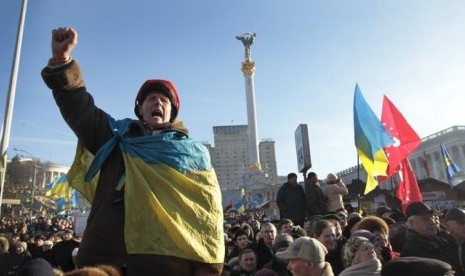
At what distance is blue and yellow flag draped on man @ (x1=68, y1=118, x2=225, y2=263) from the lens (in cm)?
199

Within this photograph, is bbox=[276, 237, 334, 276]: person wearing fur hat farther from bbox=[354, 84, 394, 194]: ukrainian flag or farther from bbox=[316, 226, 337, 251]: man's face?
bbox=[354, 84, 394, 194]: ukrainian flag

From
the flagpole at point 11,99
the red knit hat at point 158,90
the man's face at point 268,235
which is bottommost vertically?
the man's face at point 268,235

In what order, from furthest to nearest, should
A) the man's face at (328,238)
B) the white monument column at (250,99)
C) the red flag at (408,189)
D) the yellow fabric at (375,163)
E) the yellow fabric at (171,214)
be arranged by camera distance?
1. the white monument column at (250,99)
2. the yellow fabric at (375,163)
3. the red flag at (408,189)
4. the man's face at (328,238)
5. the yellow fabric at (171,214)

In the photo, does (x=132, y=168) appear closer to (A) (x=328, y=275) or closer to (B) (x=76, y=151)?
(B) (x=76, y=151)

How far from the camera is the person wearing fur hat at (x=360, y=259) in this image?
3.44 meters

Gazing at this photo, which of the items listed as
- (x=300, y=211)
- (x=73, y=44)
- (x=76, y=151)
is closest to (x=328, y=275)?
(x=76, y=151)

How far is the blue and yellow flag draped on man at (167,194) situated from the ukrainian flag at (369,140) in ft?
25.5

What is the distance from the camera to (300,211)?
913cm

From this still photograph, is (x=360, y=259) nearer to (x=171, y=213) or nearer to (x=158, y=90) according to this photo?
(x=171, y=213)

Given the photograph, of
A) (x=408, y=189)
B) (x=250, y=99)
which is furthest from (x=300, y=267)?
(x=250, y=99)

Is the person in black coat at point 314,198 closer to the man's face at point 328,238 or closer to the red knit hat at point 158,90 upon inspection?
the man's face at point 328,238

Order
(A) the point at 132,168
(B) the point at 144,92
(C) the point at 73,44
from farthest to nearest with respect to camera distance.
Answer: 1. (B) the point at 144,92
2. (C) the point at 73,44
3. (A) the point at 132,168

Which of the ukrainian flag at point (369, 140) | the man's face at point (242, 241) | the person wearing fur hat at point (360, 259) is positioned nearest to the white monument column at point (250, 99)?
the ukrainian flag at point (369, 140)

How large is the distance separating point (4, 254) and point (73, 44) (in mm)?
7863
